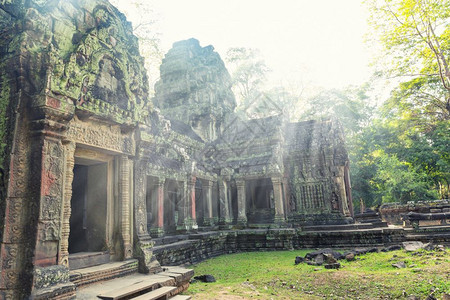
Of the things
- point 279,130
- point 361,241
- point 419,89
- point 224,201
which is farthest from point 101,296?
point 419,89

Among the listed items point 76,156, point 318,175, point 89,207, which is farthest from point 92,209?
point 318,175

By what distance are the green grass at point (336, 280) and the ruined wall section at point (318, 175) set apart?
17.1 ft

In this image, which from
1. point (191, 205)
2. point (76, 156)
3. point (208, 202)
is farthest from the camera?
point (208, 202)

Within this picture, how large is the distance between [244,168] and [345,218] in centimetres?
530

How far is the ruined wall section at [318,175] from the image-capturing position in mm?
13867

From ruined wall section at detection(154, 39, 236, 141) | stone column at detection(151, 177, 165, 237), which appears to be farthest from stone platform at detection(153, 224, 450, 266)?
ruined wall section at detection(154, 39, 236, 141)

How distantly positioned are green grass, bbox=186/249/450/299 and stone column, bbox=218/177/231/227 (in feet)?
14.2

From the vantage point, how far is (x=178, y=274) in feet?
17.1

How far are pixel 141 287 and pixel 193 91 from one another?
1677cm

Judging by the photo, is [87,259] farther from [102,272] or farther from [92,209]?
[92,209]

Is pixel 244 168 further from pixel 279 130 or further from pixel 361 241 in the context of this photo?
pixel 361 241

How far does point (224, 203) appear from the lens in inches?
523

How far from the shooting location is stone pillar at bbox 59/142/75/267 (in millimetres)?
4027

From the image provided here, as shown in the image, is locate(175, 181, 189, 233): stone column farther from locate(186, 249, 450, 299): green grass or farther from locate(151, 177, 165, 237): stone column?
locate(186, 249, 450, 299): green grass
